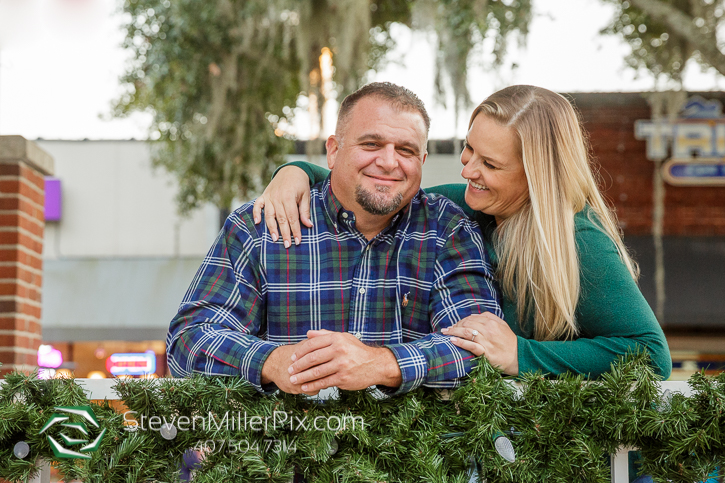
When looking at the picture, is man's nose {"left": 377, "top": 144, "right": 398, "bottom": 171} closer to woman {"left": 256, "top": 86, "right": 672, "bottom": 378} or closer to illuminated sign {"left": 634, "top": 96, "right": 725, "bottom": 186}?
woman {"left": 256, "top": 86, "right": 672, "bottom": 378}

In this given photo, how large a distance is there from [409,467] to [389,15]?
666cm

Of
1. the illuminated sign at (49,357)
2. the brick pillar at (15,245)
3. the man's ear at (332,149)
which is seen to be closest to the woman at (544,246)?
the man's ear at (332,149)

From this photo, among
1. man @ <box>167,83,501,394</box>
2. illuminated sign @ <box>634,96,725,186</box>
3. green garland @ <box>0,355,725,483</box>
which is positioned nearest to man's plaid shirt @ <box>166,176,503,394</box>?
man @ <box>167,83,501,394</box>

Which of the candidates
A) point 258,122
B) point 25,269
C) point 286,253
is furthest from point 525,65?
point 286,253

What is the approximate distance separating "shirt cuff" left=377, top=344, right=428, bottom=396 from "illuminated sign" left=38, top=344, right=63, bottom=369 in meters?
9.82

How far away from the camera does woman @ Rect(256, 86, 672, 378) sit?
1571 mm

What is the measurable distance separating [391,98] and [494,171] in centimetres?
35

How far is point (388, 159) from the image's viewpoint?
188 centimetres

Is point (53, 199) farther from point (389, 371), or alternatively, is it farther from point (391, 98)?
point (389, 371)

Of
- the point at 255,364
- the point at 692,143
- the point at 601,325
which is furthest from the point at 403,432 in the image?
the point at 692,143

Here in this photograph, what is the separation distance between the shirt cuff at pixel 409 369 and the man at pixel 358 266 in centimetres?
9

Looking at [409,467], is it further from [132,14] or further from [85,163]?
[85,163]

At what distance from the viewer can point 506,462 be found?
131cm

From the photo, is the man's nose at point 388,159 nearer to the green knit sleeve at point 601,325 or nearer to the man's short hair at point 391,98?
the man's short hair at point 391,98
